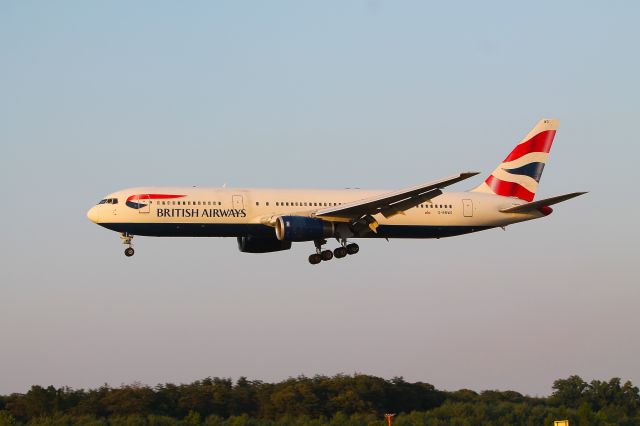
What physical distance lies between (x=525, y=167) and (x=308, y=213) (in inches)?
688

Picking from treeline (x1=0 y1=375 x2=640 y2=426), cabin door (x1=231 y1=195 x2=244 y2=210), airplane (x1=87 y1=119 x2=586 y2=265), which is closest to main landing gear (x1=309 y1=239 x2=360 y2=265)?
airplane (x1=87 y1=119 x2=586 y2=265)

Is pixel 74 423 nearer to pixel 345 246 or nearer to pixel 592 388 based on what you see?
pixel 345 246

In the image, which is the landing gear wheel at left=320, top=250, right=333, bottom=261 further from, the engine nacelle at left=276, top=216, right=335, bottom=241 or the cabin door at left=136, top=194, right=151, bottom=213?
the cabin door at left=136, top=194, right=151, bottom=213

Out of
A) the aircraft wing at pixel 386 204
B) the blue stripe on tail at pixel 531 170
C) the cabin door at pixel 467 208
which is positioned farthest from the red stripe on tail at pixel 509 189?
the aircraft wing at pixel 386 204

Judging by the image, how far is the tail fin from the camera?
3194 inches

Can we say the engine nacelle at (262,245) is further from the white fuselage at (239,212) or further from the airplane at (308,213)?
the white fuselage at (239,212)

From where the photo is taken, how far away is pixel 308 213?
7275 centimetres

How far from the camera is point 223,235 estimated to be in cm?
7206

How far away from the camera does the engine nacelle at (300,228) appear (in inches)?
2746

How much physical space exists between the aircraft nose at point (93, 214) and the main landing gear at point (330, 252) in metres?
13.1

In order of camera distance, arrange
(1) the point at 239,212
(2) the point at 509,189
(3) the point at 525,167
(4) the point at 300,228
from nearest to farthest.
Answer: (4) the point at 300,228
(1) the point at 239,212
(2) the point at 509,189
(3) the point at 525,167

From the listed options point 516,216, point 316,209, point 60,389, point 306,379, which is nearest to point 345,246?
point 316,209

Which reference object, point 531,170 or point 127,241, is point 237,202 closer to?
point 127,241

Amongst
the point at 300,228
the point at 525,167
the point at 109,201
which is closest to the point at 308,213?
the point at 300,228
